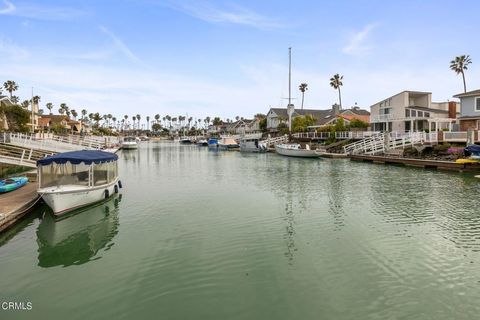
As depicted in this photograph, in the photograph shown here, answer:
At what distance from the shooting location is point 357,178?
32000 mm

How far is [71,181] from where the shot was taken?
1927 centimetres

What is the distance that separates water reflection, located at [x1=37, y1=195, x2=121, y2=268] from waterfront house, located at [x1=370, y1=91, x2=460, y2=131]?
51.7 m

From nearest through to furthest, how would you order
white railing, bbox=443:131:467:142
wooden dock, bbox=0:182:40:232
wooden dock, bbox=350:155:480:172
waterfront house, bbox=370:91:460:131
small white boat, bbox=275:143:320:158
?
wooden dock, bbox=0:182:40:232 < wooden dock, bbox=350:155:480:172 < white railing, bbox=443:131:467:142 < small white boat, bbox=275:143:320:158 < waterfront house, bbox=370:91:460:131

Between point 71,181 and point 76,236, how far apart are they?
5.27 metres

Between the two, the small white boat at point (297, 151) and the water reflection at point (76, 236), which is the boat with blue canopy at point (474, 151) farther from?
the water reflection at point (76, 236)

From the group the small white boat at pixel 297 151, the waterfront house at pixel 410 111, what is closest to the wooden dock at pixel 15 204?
the small white boat at pixel 297 151

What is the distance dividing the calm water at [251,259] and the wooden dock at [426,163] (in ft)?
45.4

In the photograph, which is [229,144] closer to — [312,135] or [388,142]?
[312,135]

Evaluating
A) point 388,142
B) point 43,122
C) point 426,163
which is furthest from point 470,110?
point 43,122

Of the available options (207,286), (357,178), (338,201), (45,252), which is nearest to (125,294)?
(207,286)

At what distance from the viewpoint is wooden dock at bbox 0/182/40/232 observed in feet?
50.1

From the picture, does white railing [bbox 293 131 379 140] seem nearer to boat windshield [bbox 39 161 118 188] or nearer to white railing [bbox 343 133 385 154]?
white railing [bbox 343 133 385 154]

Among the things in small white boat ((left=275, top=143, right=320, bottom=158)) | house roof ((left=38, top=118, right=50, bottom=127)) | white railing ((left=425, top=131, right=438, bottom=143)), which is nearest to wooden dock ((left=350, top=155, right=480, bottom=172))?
white railing ((left=425, top=131, right=438, bottom=143))

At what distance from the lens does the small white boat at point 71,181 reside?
1744cm
